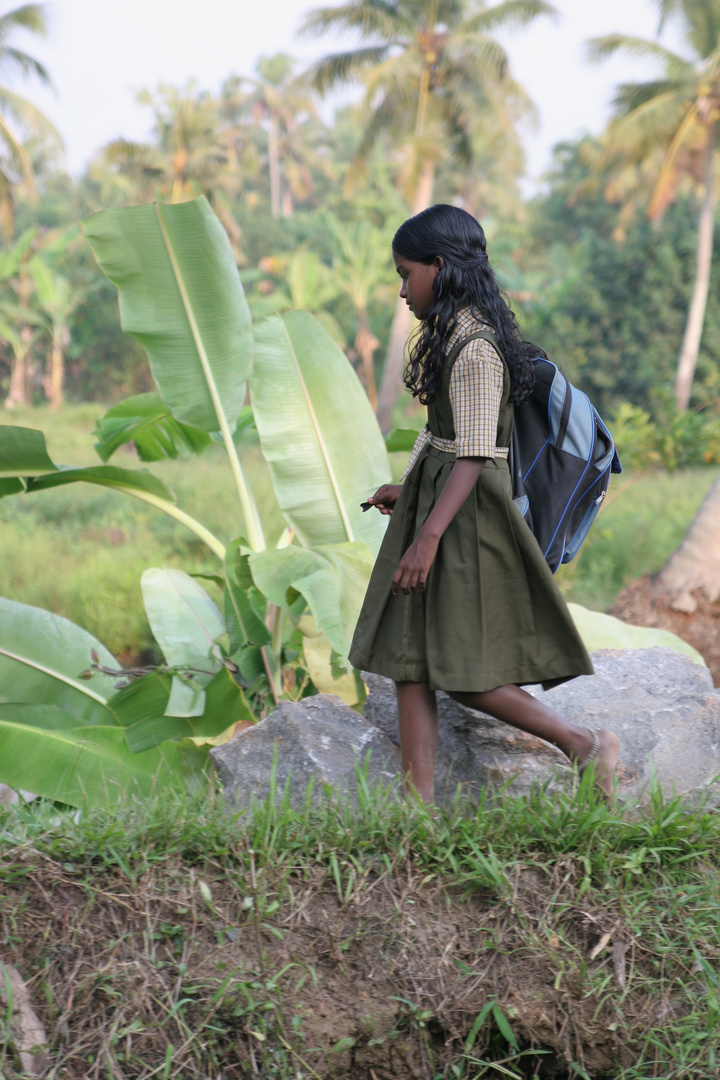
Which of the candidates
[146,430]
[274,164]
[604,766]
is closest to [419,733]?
[604,766]

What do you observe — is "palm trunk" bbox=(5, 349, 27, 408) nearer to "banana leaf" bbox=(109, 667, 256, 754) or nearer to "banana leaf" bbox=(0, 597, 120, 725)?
"banana leaf" bbox=(0, 597, 120, 725)

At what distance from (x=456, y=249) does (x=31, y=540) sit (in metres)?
8.71

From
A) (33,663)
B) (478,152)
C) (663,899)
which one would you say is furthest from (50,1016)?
(478,152)

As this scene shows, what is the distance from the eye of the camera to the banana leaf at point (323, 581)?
10.0 feet

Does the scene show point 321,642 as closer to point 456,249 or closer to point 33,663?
point 33,663

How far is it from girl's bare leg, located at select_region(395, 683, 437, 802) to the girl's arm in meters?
0.33

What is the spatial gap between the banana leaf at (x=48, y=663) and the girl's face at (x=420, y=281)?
249 cm

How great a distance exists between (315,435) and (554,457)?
210 cm

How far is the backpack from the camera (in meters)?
2.32

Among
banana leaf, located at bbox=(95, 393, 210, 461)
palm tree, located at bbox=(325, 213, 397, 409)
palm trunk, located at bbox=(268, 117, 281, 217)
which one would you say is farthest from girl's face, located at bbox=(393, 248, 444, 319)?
palm trunk, located at bbox=(268, 117, 281, 217)

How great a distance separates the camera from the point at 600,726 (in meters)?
2.73

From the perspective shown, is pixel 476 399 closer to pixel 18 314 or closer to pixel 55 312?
pixel 18 314

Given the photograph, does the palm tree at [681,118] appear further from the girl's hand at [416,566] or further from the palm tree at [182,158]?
the girl's hand at [416,566]

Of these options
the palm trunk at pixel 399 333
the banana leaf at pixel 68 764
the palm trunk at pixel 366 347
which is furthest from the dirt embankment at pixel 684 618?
the palm trunk at pixel 366 347
